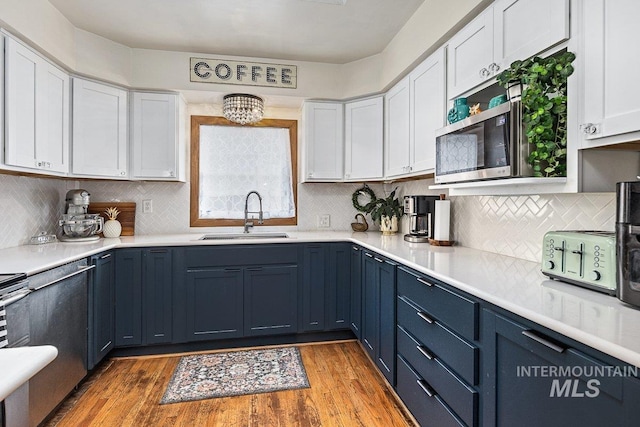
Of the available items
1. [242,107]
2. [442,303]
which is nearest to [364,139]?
[242,107]

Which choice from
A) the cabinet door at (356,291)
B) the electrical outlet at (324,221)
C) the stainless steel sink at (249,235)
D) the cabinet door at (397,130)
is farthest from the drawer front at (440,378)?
the electrical outlet at (324,221)

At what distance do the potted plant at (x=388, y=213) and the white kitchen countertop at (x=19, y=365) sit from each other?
273 cm

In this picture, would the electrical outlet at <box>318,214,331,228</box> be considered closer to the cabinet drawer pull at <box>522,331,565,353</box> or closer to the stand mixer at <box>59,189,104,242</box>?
the stand mixer at <box>59,189,104,242</box>

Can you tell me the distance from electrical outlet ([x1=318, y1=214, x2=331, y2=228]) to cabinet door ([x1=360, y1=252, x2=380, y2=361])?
101 centimetres

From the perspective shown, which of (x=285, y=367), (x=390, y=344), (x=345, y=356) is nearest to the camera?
(x=390, y=344)

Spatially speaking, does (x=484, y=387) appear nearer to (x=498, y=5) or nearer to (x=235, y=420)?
(x=235, y=420)

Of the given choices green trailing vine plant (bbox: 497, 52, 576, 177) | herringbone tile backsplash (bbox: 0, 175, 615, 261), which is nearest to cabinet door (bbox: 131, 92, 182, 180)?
herringbone tile backsplash (bbox: 0, 175, 615, 261)

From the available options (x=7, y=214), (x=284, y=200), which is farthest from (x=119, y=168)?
(x=284, y=200)

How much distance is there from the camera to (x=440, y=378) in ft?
4.96

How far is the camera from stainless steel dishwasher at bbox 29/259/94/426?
1.68 metres

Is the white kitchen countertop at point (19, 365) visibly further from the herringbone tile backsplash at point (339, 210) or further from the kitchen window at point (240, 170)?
the kitchen window at point (240, 170)

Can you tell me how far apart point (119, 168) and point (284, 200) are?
4.92 ft

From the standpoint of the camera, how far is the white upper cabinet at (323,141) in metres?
3.21

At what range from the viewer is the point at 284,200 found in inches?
139
